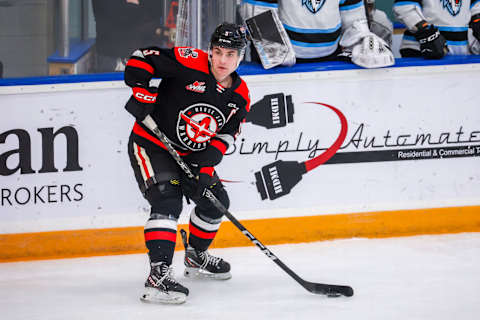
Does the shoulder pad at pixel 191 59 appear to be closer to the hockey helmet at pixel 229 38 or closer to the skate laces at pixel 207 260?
the hockey helmet at pixel 229 38

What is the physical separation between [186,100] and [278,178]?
92cm

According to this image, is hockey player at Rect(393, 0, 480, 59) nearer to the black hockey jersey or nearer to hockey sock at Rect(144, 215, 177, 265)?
the black hockey jersey

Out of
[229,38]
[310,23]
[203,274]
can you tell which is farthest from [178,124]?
[310,23]

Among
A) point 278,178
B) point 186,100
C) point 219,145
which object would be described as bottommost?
point 278,178

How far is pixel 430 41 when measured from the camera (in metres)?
3.46

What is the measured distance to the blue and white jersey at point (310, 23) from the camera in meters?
3.43

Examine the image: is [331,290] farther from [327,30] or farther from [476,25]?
[476,25]

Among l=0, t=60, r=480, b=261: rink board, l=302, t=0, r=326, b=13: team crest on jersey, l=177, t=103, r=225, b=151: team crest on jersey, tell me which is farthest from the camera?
l=302, t=0, r=326, b=13: team crest on jersey

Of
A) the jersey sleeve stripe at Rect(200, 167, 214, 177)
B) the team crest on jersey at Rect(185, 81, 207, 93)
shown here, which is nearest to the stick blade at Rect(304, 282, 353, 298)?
the jersey sleeve stripe at Rect(200, 167, 214, 177)

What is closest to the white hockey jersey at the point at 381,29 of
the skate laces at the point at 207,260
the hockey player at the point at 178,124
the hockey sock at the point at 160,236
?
the hockey player at the point at 178,124

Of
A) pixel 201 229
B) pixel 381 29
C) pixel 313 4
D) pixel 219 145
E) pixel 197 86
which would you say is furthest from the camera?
pixel 381 29

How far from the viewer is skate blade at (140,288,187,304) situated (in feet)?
8.07

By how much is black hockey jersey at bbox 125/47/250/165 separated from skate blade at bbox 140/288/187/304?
543 millimetres

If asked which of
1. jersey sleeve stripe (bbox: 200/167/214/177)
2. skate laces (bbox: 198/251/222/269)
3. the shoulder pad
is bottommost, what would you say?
skate laces (bbox: 198/251/222/269)
